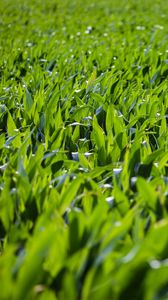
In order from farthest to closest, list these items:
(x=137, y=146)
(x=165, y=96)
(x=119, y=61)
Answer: (x=119, y=61)
(x=165, y=96)
(x=137, y=146)

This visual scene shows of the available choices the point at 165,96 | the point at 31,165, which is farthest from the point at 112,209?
the point at 165,96

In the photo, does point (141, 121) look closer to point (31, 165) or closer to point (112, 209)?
point (31, 165)

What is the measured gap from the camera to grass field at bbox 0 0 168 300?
4.54 ft

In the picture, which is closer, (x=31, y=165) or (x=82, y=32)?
(x=31, y=165)

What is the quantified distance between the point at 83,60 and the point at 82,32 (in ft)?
8.86

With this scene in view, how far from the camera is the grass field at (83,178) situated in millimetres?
1385

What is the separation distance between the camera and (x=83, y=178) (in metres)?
2.00

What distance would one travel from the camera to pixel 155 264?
135cm

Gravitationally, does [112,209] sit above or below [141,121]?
above

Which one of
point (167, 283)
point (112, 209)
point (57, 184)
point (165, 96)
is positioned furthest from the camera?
point (165, 96)

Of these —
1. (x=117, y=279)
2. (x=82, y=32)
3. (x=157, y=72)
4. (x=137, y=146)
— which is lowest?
(x=82, y=32)

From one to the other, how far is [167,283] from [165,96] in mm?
1945

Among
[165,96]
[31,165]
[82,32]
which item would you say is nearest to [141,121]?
[165,96]

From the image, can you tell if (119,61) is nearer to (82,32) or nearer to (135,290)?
(82,32)
